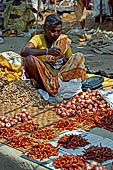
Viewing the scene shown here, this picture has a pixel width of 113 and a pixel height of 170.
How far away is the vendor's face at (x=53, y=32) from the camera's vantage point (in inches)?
176

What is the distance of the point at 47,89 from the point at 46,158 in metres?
1.68

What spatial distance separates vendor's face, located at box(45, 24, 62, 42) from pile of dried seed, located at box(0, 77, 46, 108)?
2.33 feet

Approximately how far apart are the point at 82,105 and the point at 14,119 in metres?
0.89

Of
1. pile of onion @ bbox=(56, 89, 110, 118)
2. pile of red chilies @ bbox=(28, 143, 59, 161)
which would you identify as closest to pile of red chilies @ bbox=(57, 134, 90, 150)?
pile of red chilies @ bbox=(28, 143, 59, 161)

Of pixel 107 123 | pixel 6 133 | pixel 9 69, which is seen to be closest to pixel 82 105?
pixel 107 123

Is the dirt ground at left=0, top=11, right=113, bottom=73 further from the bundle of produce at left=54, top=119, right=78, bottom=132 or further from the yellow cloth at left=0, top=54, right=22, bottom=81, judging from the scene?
the bundle of produce at left=54, top=119, right=78, bottom=132

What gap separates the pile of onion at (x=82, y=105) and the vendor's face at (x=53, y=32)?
82 cm

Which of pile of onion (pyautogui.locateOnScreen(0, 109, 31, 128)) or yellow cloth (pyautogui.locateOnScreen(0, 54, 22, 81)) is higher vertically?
yellow cloth (pyautogui.locateOnScreen(0, 54, 22, 81))

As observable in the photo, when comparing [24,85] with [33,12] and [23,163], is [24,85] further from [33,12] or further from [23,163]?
[33,12]

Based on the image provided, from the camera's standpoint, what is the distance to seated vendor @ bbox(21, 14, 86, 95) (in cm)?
448

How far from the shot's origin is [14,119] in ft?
12.7

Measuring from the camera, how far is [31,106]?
4.35 metres

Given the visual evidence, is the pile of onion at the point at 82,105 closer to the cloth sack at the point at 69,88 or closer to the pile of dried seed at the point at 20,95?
the cloth sack at the point at 69,88

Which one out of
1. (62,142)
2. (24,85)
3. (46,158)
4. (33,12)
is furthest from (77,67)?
(33,12)
